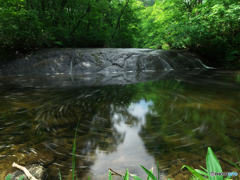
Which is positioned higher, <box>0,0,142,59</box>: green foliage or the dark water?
<box>0,0,142,59</box>: green foliage

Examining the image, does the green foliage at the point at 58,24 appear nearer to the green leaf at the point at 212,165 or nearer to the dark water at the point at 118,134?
the dark water at the point at 118,134

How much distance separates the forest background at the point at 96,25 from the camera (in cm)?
767

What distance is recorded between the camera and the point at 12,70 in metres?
7.39

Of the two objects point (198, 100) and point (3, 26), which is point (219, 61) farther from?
point (3, 26)

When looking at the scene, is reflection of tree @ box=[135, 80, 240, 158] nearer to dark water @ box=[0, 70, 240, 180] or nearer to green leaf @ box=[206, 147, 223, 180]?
dark water @ box=[0, 70, 240, 180]

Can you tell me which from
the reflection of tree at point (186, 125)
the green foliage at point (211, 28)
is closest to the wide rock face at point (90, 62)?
the green foliage at point (211, 28)

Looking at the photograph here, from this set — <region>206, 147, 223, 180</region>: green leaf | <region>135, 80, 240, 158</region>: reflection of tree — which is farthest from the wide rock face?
<region>206, 147, 223, 180</region>: green leaf

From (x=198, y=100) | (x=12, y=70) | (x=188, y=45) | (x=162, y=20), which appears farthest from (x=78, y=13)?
(x=198, y=100)

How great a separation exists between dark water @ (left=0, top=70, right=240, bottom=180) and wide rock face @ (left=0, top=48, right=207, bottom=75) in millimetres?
5425

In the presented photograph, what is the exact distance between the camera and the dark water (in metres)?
1.27

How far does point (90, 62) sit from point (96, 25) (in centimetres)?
550

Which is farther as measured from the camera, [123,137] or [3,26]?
[3,26]

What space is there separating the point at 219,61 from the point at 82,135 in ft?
41.5

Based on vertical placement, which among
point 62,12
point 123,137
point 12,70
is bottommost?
point 123,137
